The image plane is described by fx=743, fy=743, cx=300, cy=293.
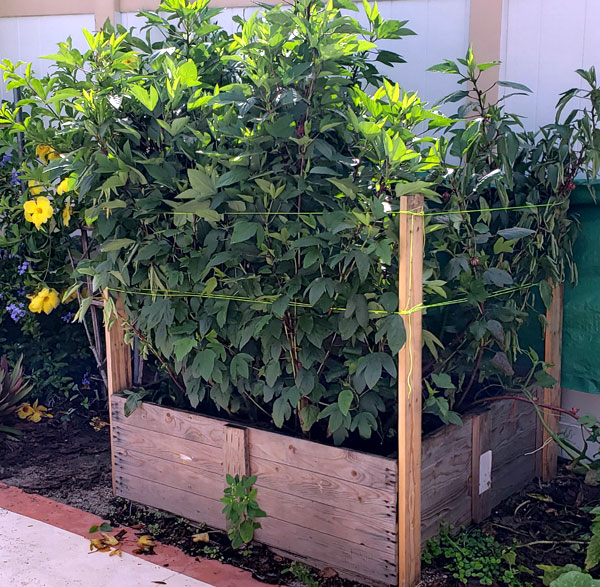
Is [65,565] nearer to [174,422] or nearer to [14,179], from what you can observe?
[174,422]

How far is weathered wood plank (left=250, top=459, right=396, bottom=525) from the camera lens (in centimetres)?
255

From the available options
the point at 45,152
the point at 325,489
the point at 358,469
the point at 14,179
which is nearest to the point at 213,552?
the point at 325,489

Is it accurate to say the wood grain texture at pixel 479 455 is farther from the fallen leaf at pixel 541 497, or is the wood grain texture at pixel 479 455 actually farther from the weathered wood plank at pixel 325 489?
the weathered wood plank at pixel 325 489

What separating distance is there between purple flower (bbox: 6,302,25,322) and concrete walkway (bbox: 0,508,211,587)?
54.6 inches

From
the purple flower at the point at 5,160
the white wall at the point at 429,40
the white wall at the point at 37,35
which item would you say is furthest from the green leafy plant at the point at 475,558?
the white wall at the point at 37,35

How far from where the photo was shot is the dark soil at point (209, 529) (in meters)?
2.80

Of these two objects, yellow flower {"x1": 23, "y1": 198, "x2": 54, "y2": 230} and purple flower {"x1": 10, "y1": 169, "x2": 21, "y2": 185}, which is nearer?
yellow flower {"x1": 23, "y1": 198, "x2": 54, "y2": 230}

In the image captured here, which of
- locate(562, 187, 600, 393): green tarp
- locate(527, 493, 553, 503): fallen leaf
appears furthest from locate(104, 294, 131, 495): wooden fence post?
locate(562, 187, 600, 393): green tarp

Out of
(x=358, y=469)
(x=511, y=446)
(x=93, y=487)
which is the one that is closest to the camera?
(x=358, y=469)

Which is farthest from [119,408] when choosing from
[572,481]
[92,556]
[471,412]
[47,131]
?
[572,481]

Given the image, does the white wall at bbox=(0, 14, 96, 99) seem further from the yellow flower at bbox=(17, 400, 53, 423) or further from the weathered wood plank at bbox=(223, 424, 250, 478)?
the weathered wood plank at bbox=(223, 424, 250, 478)

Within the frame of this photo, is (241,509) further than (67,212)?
No

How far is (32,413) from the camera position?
4.36m

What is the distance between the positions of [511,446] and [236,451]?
1235mm
